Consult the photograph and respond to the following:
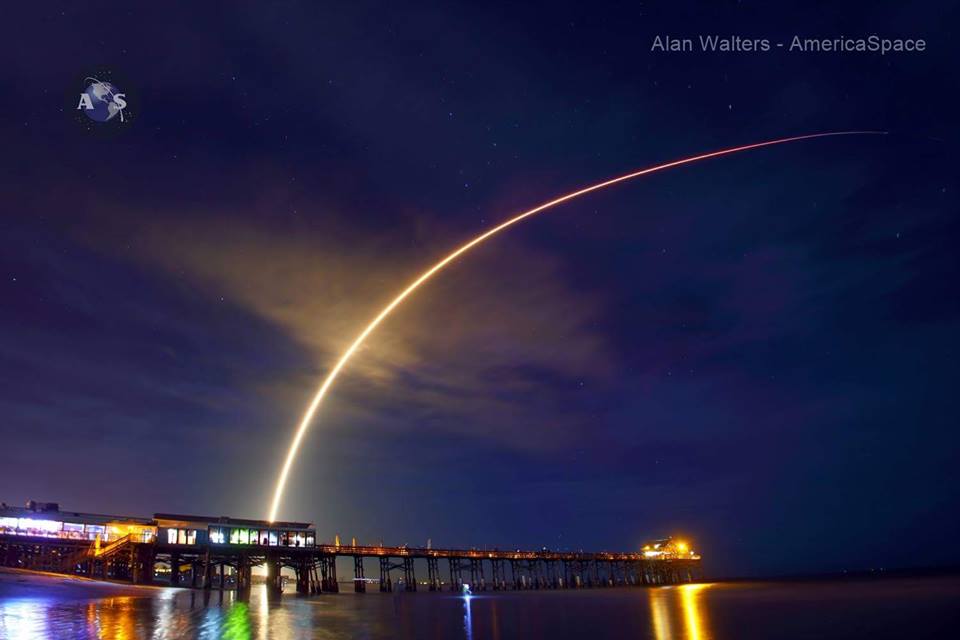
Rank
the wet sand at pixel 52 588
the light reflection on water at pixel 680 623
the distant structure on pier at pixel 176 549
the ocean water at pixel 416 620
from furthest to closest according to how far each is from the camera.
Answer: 1. the distant structure on pier at pixel 176 549
2. the wet sand at pixel 52 588
3. the light reflection on water at pixel 680 623
4. the ocean water at pixel 416 620

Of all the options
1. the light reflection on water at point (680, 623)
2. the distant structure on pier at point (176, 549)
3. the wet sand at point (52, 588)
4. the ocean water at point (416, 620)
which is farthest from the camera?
the distant structure on pier at point (176, 549)

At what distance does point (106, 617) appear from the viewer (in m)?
32.3

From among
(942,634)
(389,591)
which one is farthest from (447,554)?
(942,634)

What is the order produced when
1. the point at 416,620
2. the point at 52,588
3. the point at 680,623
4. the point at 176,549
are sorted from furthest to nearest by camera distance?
1. the point at 176,549
2. the point at 416,620
3. the point at 52,588
4. the point at 680,623

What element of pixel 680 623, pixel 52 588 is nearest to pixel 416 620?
pixel 680 623

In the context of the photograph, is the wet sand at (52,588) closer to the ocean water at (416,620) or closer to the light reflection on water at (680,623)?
the ocean water at (416,620)

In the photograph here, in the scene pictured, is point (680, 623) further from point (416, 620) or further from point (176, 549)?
point (176, 549)

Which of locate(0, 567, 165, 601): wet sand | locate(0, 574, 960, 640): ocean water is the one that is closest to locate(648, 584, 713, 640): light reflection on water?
locate(0, 574, 960, 640): ocean water

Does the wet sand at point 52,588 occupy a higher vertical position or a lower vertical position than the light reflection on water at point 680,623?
higher

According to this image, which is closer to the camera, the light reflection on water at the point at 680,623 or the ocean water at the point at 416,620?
the ocean water at the point at 416,620

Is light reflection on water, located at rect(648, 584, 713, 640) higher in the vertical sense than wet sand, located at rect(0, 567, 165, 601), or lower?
lower

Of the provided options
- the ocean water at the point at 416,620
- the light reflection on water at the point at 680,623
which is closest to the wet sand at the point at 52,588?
the ocean water at the point at 416,620

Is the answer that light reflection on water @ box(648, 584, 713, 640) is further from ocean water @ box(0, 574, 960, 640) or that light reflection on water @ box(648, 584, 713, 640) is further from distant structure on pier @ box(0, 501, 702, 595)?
distant structure on pier @ box(0, 501, 702, 595)

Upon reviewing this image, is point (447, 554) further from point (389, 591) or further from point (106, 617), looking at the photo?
point (106, 617)
